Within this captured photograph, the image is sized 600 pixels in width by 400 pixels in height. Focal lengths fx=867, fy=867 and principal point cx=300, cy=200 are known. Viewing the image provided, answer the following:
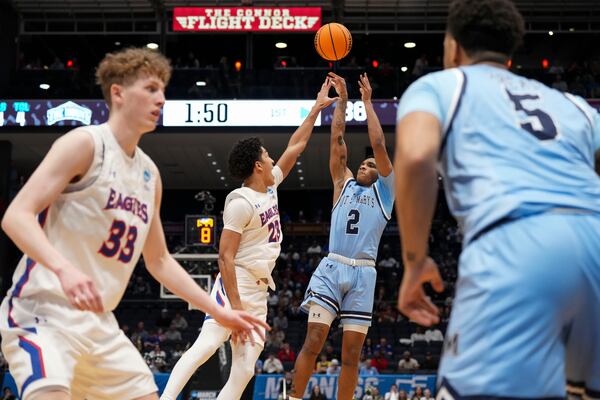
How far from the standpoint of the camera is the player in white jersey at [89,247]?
3.34m

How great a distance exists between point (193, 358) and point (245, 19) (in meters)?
20.3

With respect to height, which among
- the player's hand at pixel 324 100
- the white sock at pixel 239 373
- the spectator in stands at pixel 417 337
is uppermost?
the player's hand at pixel 324 100

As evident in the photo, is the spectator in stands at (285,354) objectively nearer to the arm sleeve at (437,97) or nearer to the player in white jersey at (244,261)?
the player in white jersey at (244,261)

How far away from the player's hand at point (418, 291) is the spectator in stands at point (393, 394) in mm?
12482

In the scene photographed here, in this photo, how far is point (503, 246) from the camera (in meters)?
2.57

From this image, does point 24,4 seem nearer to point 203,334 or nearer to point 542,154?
point 203,334

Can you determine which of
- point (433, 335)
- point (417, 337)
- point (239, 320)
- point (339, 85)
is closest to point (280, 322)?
point (417, 337)

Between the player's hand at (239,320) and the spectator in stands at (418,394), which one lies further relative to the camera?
the spectator in stands at (418,394)

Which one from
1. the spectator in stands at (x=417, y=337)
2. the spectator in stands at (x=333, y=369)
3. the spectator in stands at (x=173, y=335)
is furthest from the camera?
the spectator in stands at (x=173, y=335)

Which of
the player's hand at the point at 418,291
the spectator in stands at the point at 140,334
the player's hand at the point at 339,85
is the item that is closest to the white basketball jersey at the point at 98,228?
the player's hand at the point at 418,291

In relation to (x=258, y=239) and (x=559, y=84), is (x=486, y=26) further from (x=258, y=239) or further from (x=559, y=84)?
(x=559, y=84)

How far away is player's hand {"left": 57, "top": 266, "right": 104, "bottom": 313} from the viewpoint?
311cm

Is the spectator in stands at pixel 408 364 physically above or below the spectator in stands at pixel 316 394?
below

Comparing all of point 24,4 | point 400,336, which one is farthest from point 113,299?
point 24,4
